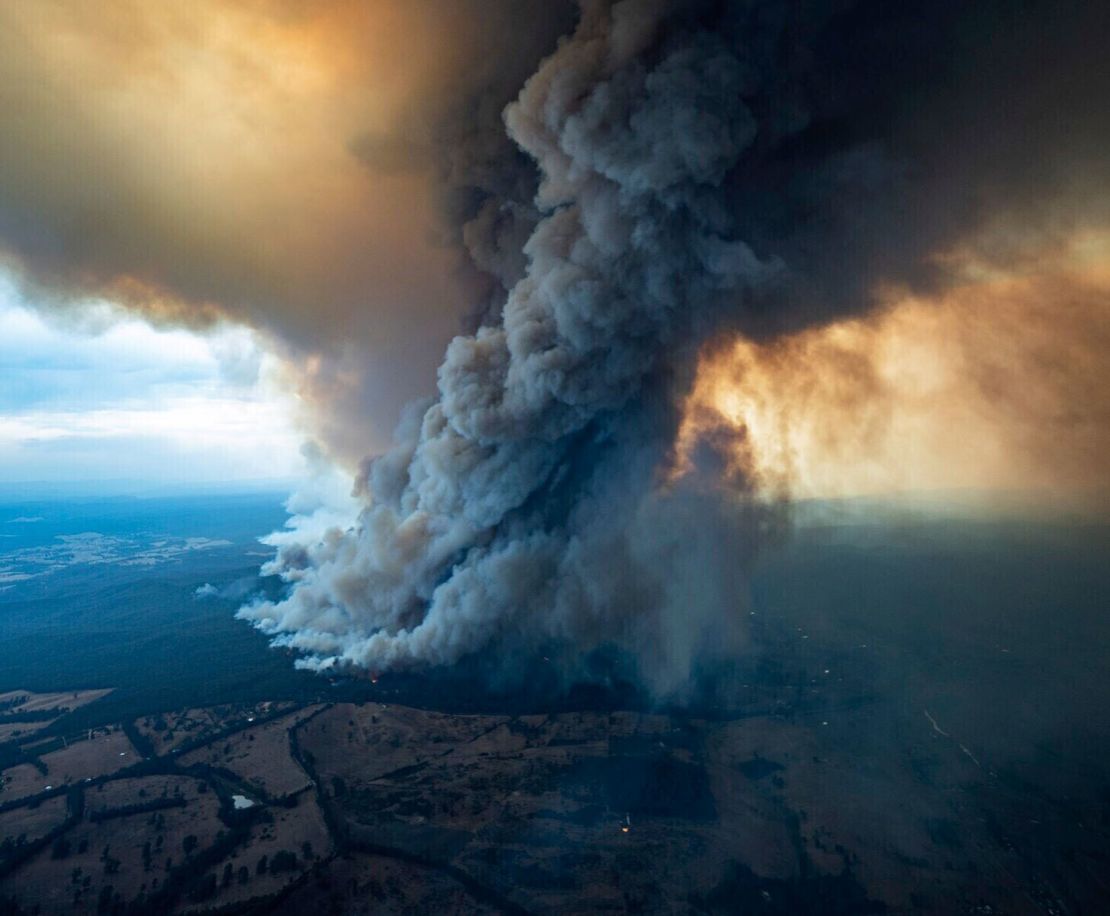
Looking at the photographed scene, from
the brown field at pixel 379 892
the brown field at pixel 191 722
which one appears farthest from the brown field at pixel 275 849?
the brown field at pixel 191 722

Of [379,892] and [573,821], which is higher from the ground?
[573,821]

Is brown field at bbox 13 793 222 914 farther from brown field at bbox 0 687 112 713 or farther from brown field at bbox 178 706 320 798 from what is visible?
brown field at bbox 0 687 112 713

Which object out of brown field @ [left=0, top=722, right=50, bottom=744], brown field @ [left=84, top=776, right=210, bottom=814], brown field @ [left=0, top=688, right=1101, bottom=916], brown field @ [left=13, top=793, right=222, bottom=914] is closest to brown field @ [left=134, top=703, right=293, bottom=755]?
brown field @ [left=0, top=688, right=1101, bottom=916]

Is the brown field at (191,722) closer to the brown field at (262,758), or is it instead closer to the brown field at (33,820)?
the brown field at (262,758)

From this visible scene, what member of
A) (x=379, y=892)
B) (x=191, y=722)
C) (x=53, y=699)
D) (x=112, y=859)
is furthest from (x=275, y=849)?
(x=53, y=699)

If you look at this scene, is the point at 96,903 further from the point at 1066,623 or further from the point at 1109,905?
the point at 1066,623

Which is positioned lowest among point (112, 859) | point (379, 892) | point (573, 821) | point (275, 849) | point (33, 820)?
point (379, 892)

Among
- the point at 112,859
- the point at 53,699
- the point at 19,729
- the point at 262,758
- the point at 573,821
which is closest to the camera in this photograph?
the point at 112,859

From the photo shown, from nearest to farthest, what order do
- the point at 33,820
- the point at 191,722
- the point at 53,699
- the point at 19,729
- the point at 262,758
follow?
the point at 33,820, the point at 262,758, the point at 191,722, the point at 19,729, the point at 53,699

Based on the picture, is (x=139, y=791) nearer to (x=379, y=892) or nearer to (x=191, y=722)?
(x=191, y=722)

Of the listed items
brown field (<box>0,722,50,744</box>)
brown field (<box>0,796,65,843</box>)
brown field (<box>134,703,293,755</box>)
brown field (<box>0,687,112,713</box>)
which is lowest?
brown field (<box>0,796,65,843</box>)
